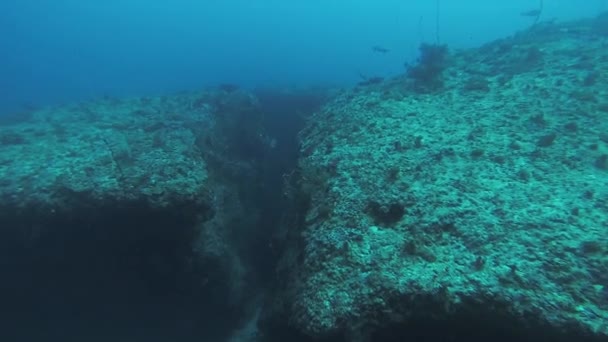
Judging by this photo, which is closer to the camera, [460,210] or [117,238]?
[460,210]

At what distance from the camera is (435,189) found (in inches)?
282

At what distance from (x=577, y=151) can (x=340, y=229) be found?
5.36 meters

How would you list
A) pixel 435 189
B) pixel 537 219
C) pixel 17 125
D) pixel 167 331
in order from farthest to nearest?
pixel 17 125 → pixel 167 331 → pixel 435 189 → pixel 537 219

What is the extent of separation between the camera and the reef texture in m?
5.01

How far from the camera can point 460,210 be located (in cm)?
652

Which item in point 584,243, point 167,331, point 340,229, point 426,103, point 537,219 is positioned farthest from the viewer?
point 426,103

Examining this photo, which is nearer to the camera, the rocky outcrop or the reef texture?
the reef texture

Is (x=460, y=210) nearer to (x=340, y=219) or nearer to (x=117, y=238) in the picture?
(x=340, y=219)

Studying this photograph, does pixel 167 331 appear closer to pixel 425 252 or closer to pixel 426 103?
pixel 425 252

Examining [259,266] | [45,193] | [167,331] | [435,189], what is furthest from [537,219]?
[45,193]

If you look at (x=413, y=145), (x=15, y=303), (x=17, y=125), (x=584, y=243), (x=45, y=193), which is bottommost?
(x=15, y=303)

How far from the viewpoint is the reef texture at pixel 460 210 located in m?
5.01

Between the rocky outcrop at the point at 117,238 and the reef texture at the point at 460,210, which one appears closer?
the reef texture at the point at 460,210

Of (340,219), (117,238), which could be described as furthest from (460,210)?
(117,238)
